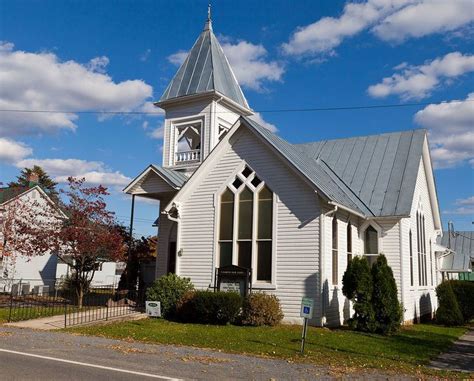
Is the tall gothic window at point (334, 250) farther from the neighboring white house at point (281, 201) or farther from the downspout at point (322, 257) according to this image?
the downspout at point (322, 257)

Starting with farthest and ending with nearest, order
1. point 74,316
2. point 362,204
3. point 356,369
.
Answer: point 362,204 < point 74,316 < point 356,369

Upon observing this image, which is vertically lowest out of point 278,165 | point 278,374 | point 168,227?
point 278,374

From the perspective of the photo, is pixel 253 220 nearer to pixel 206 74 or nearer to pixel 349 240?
pixel 349 240

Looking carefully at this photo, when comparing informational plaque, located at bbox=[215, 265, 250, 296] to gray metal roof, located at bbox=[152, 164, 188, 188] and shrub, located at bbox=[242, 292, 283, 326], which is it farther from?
gray metal roof, located at bbox=[152, 164, 188, 188]

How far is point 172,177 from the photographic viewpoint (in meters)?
22.7

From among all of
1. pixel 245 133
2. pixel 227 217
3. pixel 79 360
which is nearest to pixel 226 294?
pixel 227 217

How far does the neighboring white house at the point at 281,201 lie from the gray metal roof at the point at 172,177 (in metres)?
0.07

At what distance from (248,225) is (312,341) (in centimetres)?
639

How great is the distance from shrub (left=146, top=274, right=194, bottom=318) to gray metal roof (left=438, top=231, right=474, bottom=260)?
116ft

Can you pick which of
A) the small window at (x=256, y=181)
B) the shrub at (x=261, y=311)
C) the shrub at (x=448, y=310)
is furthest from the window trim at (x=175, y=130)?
the shrub at (x=448, y=310)

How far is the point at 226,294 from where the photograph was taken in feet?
57.8

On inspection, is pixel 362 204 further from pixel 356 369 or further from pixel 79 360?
pixel 79 360

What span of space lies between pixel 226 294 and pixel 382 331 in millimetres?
5393

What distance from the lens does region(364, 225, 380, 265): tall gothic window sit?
21.6 meters
